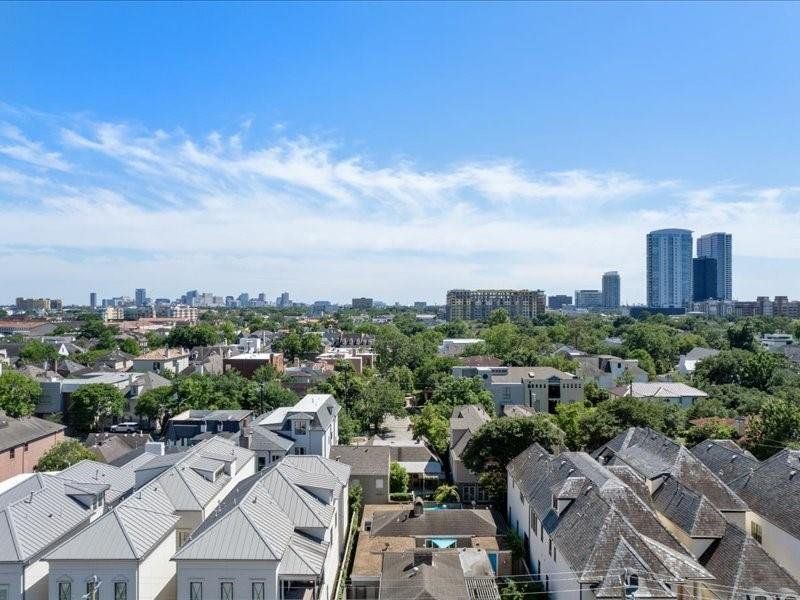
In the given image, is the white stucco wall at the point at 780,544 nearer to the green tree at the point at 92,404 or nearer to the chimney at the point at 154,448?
the chimney at the point at 154,448

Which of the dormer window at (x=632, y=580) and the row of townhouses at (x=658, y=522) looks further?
the row of townhouses at (x=658, y=522)

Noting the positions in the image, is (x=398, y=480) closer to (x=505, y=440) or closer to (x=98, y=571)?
(x=505, y=440)

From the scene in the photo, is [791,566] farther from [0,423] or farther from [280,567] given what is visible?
[0,423]

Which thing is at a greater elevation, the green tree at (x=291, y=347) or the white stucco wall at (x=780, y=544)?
the green tree at (x=291, y=347)

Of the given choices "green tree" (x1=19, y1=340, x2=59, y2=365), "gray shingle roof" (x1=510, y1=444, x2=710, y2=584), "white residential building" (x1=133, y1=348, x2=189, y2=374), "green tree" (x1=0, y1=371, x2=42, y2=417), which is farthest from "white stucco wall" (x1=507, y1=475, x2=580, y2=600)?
"green tree" (x1=19, y1=340, x2=59, y2=365)

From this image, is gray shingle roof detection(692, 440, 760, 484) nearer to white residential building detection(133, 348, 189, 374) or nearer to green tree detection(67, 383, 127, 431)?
green tree detection(67, 383, 127, 431)

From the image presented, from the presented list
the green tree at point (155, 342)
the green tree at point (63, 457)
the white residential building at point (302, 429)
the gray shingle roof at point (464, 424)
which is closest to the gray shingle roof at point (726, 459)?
the gray shingle roof at point (464, 424)
